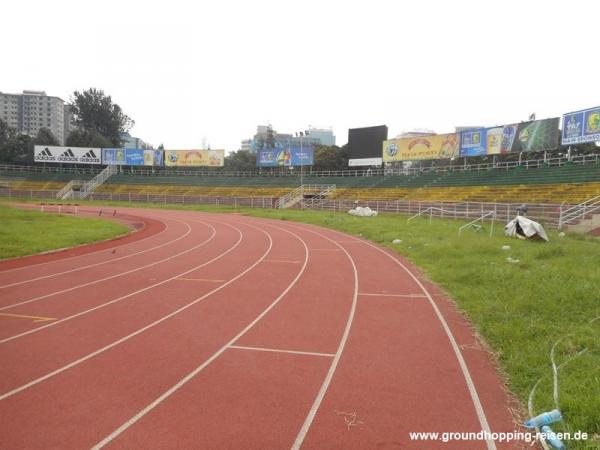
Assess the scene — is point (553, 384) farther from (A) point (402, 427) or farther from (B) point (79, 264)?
(B) point (79, 264)

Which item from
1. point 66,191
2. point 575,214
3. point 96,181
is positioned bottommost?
point 66,191

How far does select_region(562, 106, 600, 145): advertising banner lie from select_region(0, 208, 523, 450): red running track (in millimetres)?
24751

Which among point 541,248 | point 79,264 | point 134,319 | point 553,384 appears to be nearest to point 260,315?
point 134,319

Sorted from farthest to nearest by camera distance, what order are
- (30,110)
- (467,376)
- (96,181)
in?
(30,110) < (96,181) < (467,376)

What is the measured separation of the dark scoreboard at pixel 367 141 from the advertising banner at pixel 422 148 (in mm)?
2252

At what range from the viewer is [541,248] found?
11.4m

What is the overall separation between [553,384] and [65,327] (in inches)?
271

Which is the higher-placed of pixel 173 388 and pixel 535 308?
pixel 535 308

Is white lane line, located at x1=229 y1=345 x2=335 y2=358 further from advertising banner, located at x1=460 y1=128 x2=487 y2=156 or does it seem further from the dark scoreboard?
the dark scoreboard

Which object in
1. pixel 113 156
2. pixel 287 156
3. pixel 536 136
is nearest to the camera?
pixel 536 136

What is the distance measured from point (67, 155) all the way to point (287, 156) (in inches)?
1299

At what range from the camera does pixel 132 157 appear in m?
60.2

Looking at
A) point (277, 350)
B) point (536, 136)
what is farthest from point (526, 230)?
point (536, 136)

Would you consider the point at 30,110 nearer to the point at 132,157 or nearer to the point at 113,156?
the point at 113,156
